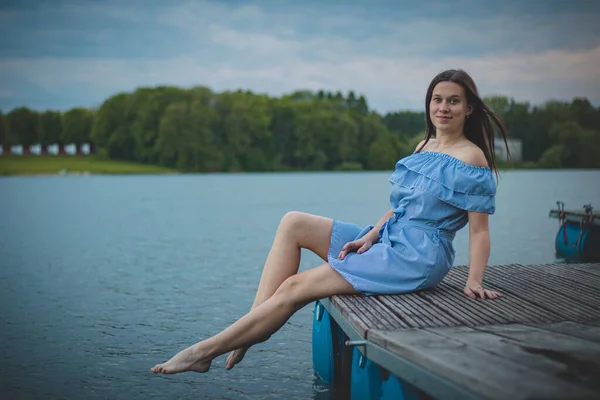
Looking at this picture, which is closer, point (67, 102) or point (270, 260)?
point (270, 260)

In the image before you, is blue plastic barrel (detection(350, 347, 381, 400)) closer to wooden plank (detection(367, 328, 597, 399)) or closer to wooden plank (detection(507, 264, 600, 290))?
wooden plank (detection(367, 328, 597, 399))

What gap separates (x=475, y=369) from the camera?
2.81 m

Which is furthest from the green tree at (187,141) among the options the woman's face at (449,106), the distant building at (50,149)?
the woman's face at (449,106)

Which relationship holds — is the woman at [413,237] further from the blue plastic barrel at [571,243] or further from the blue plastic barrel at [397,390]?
the blue plastic barrel at [571,243]

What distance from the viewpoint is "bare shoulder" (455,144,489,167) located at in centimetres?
440

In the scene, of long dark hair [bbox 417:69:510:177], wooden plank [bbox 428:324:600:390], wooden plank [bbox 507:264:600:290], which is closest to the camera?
wooden plank [bbox 428:324:600:390]

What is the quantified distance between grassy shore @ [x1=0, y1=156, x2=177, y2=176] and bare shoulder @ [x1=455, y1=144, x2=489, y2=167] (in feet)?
285

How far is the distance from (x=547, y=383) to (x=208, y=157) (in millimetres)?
91857

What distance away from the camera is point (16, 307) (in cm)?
900

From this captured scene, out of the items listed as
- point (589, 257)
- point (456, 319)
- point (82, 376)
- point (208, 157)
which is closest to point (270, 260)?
point (456, 319)

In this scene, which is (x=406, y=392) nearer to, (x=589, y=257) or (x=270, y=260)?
(x=270, y=260)

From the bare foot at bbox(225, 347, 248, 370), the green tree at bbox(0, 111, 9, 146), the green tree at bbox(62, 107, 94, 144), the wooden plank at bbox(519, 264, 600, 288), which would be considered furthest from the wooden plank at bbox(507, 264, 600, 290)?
the green tree at bbox(0, 111, 9, 146)

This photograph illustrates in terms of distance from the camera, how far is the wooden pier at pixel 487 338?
2.71m

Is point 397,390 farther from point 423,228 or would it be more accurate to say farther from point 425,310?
point 423,228
